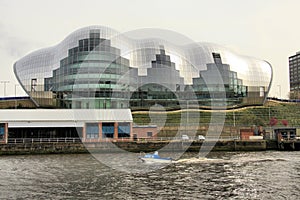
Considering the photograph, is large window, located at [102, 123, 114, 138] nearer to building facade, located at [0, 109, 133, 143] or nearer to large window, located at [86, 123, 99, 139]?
building facade, located at [0, 109, 133, 143]

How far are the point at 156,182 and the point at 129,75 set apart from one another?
2261 inches

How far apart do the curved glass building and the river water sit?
146 feet

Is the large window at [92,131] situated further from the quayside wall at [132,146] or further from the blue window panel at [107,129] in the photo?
the quayside wall at [132,146]

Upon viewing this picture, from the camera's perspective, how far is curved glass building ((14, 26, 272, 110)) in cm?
8031

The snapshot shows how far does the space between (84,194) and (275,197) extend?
35.9ft

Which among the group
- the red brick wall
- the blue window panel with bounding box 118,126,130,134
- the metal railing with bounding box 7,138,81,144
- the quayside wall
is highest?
the blue window panel with bounding box 118,126,130,134

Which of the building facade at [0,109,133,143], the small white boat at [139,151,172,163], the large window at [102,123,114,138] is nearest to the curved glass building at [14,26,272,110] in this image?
the building facade at [0,109,133,143]

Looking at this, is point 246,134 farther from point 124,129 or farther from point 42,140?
point 42,140

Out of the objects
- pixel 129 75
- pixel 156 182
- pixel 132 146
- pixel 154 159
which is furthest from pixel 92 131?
pixel 156 182

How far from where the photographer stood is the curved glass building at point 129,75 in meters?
80.3

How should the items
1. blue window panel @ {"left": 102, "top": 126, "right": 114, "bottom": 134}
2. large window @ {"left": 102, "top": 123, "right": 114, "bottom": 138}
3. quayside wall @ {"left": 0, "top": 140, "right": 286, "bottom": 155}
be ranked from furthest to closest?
blue window panel @ {"left": 102, "top": 126, "right": 114, "bottom": 134}, large window @ {"left": 102, "top": 123, "right": 114, "bottom": 138}, quayside wall @ {"left": 0, "top": 140, "right": 286, "bottom": 155}

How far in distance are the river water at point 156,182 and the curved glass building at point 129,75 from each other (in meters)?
44.6

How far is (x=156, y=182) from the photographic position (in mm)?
26656

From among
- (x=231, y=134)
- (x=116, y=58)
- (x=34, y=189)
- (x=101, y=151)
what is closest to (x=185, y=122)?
(x=231, y=134)
